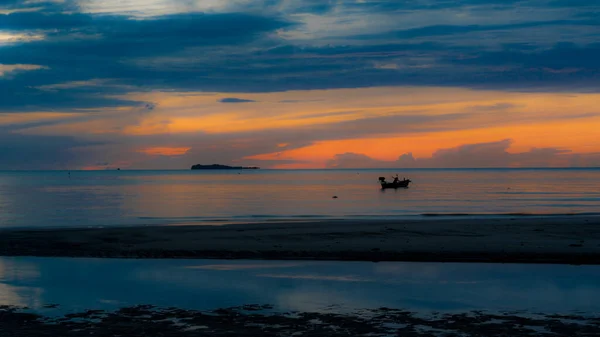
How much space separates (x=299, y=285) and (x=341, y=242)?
444 inches

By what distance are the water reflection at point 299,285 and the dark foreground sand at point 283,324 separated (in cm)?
91

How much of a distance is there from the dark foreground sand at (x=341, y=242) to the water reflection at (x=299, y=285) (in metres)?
1.92

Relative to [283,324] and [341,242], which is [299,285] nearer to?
[283,324]

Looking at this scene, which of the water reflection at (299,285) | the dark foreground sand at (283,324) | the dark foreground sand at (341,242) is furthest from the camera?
the dark foreground sand at (341,242)

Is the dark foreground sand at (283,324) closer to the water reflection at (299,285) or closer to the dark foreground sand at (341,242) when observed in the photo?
the water reflection at (299,285)

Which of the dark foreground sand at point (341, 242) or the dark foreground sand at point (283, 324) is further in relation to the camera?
the dark foreground sand at point (341, 242)

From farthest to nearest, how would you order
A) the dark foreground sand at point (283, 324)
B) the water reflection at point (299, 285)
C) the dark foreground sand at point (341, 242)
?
the dark foreground sand at point (341, 242), the water reflection at point (299, 285), the dark foreground sand at point (283, 324)

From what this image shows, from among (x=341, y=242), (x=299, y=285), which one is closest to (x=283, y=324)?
(x=299, y=285)

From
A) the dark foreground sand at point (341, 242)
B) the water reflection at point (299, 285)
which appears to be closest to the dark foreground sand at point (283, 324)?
the water reflection at point (299, 285)

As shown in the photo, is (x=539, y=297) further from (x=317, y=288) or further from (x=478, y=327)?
(x=317, y=288)

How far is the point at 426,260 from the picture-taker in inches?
984

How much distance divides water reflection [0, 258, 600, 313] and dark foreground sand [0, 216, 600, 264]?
192cm

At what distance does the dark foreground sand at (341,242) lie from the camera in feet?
85.4

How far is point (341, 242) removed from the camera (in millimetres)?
→ 30656
